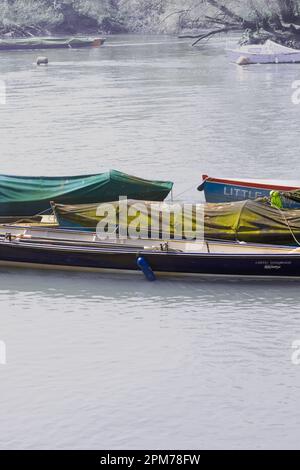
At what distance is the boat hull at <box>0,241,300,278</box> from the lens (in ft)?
114

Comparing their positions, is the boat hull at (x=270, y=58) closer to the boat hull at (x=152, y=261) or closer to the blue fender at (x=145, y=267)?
the boat hull at (x=152, y=261)

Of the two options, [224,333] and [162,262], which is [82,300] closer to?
[162,262]

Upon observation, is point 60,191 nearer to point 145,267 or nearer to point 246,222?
point 145,267

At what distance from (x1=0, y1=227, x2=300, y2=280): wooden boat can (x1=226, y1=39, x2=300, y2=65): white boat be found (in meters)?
73.7

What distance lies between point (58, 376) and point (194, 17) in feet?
457

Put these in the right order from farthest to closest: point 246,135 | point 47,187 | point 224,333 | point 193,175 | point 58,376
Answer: point 246,135 < point 193,175 < point 47,187 < point 224,333 < point 58,376

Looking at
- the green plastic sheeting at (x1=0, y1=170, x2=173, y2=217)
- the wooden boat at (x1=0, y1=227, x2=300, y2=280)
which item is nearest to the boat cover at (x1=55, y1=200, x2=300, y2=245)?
the wooden boat at (x1=0, y1=227, x2=300, y2=280)

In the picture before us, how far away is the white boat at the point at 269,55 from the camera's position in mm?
106938

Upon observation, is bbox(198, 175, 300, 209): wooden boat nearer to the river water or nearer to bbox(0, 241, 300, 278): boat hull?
the river water

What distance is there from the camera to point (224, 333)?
30438 millimetres

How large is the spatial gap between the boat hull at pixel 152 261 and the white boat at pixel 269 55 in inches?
2948

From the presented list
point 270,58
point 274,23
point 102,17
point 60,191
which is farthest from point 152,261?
point 102,17

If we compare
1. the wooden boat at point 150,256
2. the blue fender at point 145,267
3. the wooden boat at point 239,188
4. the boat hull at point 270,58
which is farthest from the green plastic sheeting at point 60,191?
the boat hull at point 270,58
